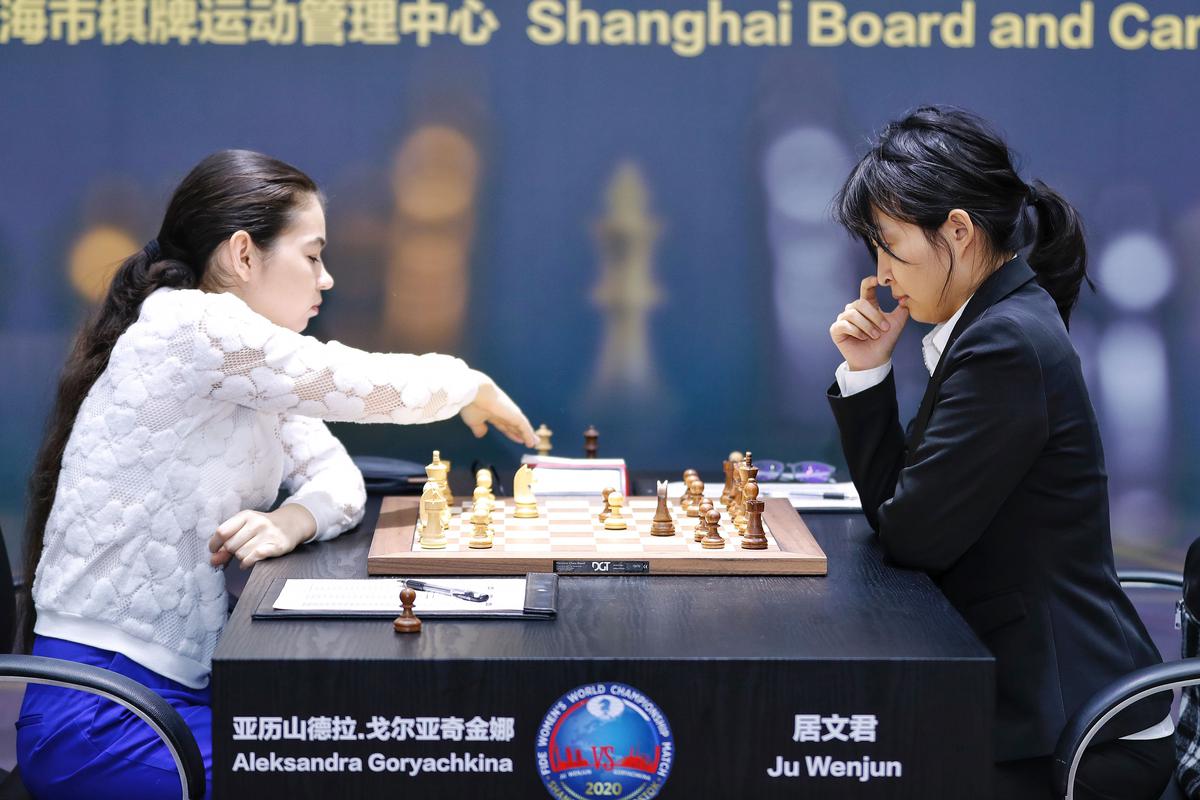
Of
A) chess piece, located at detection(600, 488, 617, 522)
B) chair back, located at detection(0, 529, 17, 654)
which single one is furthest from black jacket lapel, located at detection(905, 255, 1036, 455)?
chair back, located at detection(0, 529, 17, 654)

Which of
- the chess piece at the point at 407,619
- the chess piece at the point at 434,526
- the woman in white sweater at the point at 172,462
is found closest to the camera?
the chess piece at the point at 407,619

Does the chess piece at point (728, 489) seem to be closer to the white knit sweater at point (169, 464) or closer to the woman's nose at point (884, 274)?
the woman's nose at point (884, 274)

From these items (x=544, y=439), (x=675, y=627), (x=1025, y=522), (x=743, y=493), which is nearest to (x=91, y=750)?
(x=675, y=627)

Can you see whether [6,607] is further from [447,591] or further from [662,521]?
[662,521]

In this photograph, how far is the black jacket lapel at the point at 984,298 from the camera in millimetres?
2381

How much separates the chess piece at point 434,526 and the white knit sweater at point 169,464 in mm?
264

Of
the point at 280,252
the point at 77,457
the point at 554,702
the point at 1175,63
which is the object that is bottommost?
the point at 554,702

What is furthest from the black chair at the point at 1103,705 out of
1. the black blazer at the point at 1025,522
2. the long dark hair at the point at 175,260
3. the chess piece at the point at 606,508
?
the long dark hair at the point at 175,260

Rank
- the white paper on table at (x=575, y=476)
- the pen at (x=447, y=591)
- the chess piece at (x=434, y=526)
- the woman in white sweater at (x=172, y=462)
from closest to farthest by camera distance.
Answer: the pen at (x=447, y=591) < the woman in white sweater at (x=172, y=462) < the chess piece at (x=434, y=526) < the white paper on table at (x=575, y=476)

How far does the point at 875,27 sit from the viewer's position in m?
3.62

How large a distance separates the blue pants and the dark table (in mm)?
388

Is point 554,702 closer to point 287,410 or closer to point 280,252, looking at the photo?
point 287,410

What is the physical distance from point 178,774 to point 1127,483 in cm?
272

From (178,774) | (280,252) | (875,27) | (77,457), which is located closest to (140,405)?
(77,457)
